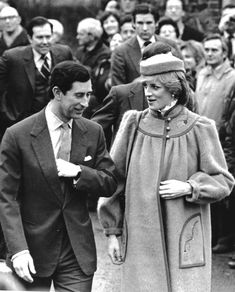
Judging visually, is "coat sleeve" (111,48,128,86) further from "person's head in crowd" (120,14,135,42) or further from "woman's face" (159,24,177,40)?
"person's head in crowd" (120,14,135,42)

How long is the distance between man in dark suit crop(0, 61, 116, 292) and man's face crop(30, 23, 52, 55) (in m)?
3.71

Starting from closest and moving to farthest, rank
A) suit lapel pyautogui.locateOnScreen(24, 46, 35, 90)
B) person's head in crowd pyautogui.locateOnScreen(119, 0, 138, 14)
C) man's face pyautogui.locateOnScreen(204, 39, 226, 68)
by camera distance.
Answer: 1. suit lapel pyautogui.locateOnScreen(24, 46, 35, 90)
2. man's face pyautogui.locateOnScreen(204, 39, 226, 68)
3. person's head in crowd pyautogui.locateOnScreen(119, 0, 138, 14)

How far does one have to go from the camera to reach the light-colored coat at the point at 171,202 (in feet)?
17.5

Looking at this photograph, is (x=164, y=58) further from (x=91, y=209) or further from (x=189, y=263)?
(x=91, y=209)

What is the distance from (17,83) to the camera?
9078 millimetres

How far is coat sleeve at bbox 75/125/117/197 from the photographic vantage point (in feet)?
17.6

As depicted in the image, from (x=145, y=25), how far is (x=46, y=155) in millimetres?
4368

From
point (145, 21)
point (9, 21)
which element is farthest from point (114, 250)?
point (9, 21)

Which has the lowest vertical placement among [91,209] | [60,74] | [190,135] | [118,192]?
[91,209]

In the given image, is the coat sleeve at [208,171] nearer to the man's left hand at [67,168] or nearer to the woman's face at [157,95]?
the woman's face at [157,95]

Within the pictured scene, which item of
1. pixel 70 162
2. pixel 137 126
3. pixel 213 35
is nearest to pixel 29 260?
pixel 70 162

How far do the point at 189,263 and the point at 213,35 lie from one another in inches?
197

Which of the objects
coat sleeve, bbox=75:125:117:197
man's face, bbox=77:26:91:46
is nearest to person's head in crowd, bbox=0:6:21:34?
man's face, bbox=77:26:91:46

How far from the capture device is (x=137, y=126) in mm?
5492
